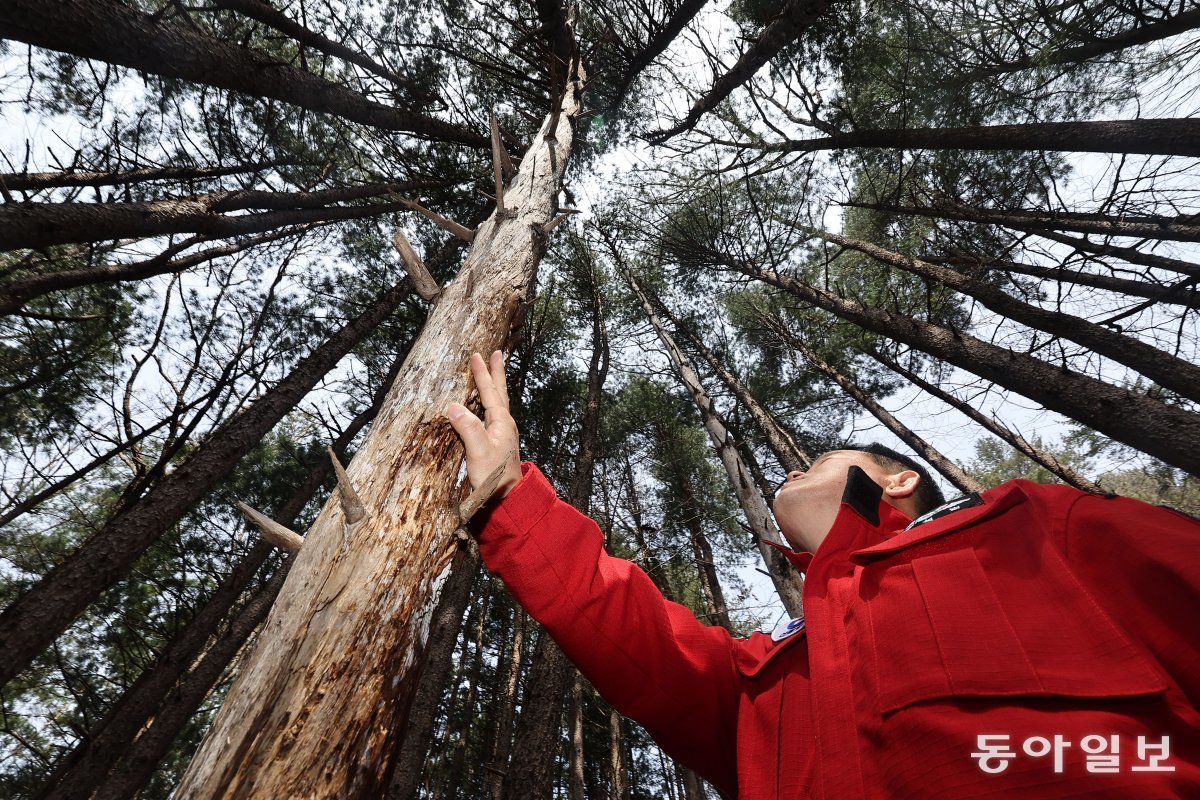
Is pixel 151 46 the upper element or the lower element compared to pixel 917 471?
upper

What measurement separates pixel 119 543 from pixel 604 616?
496cm

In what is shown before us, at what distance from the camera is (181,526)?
8336mm

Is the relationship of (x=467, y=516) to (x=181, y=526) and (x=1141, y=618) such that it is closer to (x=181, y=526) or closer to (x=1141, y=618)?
(x=1141, y=618)

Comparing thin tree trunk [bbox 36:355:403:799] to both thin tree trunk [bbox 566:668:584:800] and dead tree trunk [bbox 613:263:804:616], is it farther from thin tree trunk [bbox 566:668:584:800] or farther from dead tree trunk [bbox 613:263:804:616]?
dead tree trunk [bbox 613:263:804:616]

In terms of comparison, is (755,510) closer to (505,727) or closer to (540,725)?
(540,725)

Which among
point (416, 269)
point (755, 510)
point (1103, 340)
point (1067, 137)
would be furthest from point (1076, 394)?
point (416, 269)

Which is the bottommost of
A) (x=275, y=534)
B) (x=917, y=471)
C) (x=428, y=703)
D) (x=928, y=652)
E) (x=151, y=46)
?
(x=928, y=652)

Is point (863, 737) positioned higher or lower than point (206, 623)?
lower

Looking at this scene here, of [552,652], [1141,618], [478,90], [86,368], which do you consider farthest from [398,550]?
[86,368]

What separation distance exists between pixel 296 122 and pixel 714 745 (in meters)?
8.22

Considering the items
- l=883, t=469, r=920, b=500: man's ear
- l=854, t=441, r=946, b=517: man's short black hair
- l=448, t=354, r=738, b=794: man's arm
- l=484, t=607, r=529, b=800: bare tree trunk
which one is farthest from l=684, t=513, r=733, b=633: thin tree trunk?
l=448, t=354, r=738, b=794: man's arm

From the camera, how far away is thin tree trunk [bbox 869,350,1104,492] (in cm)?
651

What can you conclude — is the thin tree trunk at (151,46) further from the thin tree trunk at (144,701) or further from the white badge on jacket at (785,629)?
the thin tree trunk at (144,701)

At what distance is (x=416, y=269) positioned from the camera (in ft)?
7.03
